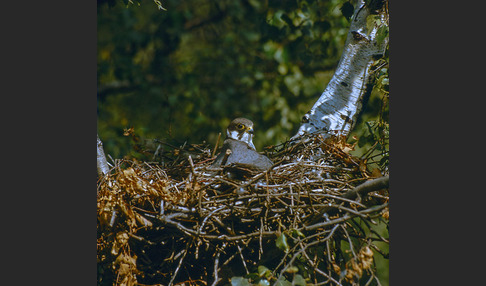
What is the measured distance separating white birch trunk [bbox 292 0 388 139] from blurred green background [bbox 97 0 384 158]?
5.01ft

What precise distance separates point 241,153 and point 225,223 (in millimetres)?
764

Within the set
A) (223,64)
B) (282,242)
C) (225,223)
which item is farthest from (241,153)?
(223,64)

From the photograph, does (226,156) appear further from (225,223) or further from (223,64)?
(223,64)

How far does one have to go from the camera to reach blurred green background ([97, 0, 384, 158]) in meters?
4.70

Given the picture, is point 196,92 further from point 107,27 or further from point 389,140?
point 389,140

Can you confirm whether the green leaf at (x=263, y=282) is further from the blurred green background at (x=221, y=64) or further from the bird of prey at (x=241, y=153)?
the blurred green background at (x=221, y=64)

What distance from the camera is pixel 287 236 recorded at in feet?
7.86

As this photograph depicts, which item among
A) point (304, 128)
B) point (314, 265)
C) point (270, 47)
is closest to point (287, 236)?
point (314, 265)

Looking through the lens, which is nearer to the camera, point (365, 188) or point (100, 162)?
point (365, 188)

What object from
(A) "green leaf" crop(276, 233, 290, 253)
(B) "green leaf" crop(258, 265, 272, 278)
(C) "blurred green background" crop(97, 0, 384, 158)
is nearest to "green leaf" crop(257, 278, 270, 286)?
(B) "green leaf" crop(258, 265, 272, 278)

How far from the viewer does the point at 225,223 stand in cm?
260

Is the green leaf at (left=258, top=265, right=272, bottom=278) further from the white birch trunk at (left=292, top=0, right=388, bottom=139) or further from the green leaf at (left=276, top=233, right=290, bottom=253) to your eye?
the white birch trunk at (left=292, top=0, right=388, bottom=139)

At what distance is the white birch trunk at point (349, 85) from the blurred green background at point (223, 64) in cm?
153

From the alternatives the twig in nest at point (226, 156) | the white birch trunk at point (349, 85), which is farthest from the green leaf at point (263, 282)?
the white birch trunk at point (349, 85)
